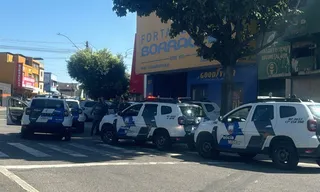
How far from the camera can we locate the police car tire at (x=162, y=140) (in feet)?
49.2

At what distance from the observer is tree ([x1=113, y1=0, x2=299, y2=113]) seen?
14867mm

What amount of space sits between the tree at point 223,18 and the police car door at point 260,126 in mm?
4050

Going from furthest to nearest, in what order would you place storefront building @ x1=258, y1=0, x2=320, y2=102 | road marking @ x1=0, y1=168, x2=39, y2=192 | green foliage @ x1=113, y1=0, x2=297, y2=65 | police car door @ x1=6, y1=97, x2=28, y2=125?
1. police car door @ x1=6, y1=97, x2=28, y2=125
2. storefront building @ x1=258, y1=0, x2=320, y2=102
3. green foliage @ x1=113, y1=0, x2=297, y2=65
4. road marking @ x1=0, y1=168, x2=39, y2=192

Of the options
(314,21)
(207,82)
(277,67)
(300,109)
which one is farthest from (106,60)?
(300,109)

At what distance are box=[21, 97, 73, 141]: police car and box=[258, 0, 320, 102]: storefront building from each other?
10253mm

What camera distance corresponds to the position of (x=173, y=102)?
15445 mm

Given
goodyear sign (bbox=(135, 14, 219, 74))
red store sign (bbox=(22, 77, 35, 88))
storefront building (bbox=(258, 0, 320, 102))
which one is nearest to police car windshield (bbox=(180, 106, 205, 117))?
storefront building (bbox=(258, 0, 320, 102))

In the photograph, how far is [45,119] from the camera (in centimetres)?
1670

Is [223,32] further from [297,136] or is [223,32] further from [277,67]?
[297,136]

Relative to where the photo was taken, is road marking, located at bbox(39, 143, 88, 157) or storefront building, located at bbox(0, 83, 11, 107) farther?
storefront building, located at bbox(0, 83, 11, 107)

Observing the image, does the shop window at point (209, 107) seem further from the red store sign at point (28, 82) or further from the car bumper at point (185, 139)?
the red store sign at point (28, 82)

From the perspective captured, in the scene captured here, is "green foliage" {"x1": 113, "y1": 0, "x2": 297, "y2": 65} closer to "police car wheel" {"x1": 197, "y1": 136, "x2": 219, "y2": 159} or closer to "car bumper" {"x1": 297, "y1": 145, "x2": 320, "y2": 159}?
"police car wheel" {"x1": 197, "y1": 136, "x2": 219, "y2": 159}

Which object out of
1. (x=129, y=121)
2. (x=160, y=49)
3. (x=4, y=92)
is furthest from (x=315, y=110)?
(x=4, y=92)

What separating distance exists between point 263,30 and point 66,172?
10.4m
